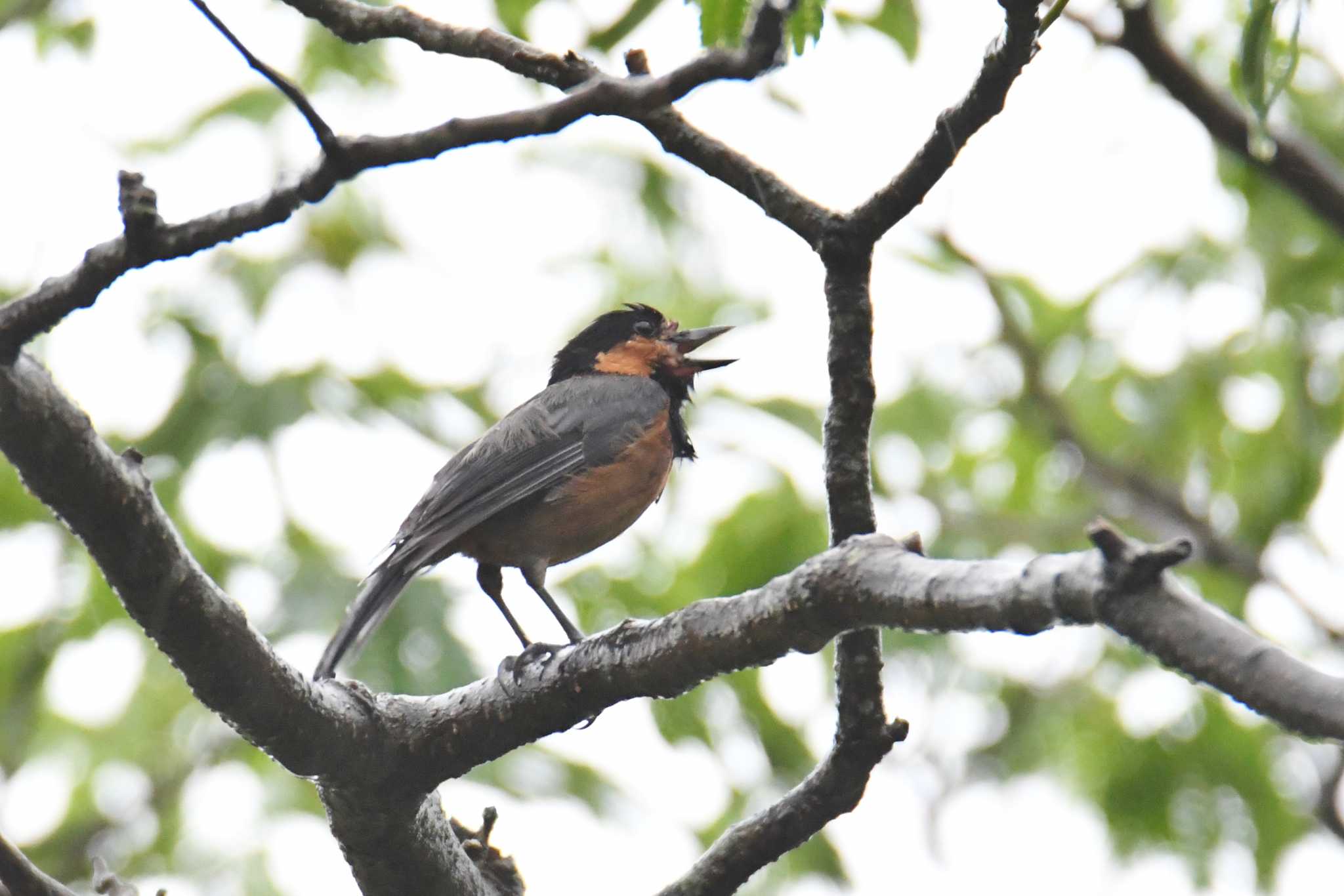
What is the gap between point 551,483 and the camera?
5816 mm

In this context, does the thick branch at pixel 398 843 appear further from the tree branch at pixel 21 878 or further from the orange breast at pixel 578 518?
the orange breast at pixel 578 518

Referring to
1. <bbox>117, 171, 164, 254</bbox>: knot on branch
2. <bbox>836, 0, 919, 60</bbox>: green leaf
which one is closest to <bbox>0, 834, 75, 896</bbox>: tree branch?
<bbox>117, 171, 164, 254</bbox>: knot on branch

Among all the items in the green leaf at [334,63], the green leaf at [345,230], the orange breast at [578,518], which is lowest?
the orange breast at [578,518]

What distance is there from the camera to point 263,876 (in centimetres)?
766

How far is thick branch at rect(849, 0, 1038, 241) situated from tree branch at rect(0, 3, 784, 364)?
0.54 metres

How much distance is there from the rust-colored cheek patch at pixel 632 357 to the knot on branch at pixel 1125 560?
480 centimetres

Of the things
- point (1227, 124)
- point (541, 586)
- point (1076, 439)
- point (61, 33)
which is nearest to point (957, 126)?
point (541, 586)

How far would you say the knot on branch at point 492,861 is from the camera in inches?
164

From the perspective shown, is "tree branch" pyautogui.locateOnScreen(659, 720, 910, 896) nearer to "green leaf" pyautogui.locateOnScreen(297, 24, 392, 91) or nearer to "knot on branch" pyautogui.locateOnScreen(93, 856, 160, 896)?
"knot on branch" pyautogui.locateOnScreen(93, 856, 160, 896)

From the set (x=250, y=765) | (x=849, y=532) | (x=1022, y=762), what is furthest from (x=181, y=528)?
(x=1022, y=762)

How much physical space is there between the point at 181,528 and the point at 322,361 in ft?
3.01

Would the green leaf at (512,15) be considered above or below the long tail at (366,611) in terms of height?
above

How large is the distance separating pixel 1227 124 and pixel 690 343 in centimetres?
250

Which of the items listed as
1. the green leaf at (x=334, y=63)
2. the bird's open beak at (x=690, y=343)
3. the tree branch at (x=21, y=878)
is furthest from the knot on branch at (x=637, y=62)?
the green leaf at (x=334, y=63)
